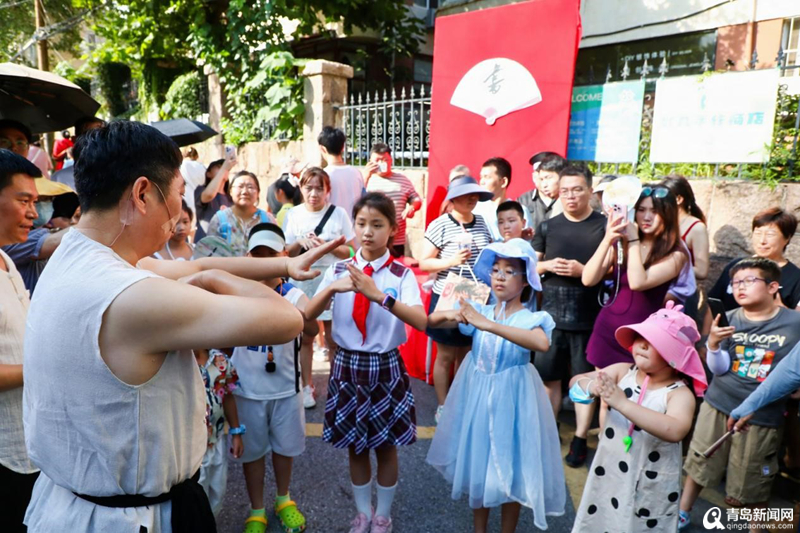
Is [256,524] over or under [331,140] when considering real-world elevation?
under

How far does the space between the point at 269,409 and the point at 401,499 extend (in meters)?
1.02

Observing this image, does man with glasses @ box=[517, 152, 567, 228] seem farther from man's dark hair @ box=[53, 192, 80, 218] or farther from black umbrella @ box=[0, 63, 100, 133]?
black umbrella @ box=[0, 63, 100, 133]

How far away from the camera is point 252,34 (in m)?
9.79

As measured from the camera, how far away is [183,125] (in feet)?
20.6

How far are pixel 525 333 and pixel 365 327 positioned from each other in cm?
87

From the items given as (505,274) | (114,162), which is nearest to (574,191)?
(505,274)

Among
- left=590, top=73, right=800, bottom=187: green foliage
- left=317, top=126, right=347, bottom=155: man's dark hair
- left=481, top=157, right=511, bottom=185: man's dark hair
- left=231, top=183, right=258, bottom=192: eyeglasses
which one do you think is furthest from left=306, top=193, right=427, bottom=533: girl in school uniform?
left=590, top=73, right=800, bottom=187: green foliage

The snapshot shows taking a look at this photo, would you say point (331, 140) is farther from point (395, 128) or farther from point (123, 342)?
point (123, 342)

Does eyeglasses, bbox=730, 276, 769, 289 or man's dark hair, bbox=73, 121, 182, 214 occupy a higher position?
man's dark hair, bbox=73, 121, 182, 214

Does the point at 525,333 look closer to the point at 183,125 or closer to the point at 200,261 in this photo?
the point at 200,261

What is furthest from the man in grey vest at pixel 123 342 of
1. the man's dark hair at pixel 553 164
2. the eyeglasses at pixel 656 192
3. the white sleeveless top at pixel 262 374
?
the man's dark hair at pixel 553 164

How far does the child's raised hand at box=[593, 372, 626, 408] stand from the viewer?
2248 mm

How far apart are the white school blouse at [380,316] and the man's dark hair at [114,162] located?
1.64 m

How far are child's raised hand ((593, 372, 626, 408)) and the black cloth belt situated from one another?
63.2 inches
